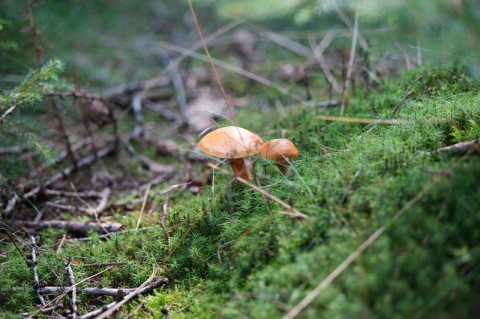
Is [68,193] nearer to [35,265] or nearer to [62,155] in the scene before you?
[62,155]

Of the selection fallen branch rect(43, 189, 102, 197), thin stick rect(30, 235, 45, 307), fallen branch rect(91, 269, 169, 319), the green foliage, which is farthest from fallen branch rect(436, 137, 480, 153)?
fallen branch rect(43, 189, 102, 197)

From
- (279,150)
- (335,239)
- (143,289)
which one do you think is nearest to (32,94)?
(143,289)

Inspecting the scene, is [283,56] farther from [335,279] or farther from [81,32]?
[335,279]

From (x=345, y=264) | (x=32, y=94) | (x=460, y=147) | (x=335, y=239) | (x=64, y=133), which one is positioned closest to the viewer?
(x=345, y=264)

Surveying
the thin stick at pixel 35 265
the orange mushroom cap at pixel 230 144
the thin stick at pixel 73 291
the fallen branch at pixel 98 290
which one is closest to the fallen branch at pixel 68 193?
the thin stick at pixel 35 265

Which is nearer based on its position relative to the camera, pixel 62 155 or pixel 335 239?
pixel 335 239

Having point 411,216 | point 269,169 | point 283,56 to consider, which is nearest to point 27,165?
point 269,169

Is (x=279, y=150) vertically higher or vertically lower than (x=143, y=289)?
higher
